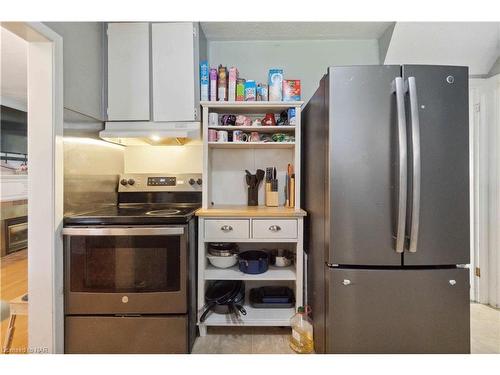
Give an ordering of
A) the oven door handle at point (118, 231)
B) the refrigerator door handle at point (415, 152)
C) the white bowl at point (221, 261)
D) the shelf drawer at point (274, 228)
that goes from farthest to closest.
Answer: the white bowl at point (221, 261) < the shelf drawer at point (274, 228) < the oven door handle at point (118, 231) < the refrigerator door handle at point (415, 152)

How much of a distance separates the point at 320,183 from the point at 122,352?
4.67ft

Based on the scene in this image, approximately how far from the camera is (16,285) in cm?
238

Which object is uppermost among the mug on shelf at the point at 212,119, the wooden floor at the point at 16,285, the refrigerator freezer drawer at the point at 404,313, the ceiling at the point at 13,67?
the ceiling at the point at 13,67

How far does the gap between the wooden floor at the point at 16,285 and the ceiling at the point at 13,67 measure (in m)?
1.82

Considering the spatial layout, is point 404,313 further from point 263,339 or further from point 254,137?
point 254,137

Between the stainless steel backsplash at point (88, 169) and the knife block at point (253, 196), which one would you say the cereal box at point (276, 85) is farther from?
the stainless steel backsplash at point (88, 169)

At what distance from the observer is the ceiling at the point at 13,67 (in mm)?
1575

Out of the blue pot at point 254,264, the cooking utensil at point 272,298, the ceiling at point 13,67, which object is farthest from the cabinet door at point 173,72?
the cooking utensil at point 272,298

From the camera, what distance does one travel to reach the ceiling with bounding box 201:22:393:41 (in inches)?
68.8

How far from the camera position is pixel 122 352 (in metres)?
1.24

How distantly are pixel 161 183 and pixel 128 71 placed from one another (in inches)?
31.8

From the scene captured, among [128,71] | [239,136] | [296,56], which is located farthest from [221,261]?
[296,56]

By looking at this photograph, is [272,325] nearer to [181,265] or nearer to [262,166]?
[181,265]

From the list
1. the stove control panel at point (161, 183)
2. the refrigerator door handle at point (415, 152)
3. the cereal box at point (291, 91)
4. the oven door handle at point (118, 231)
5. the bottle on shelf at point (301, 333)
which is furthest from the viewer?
the stove control panel at point (161, 183)
